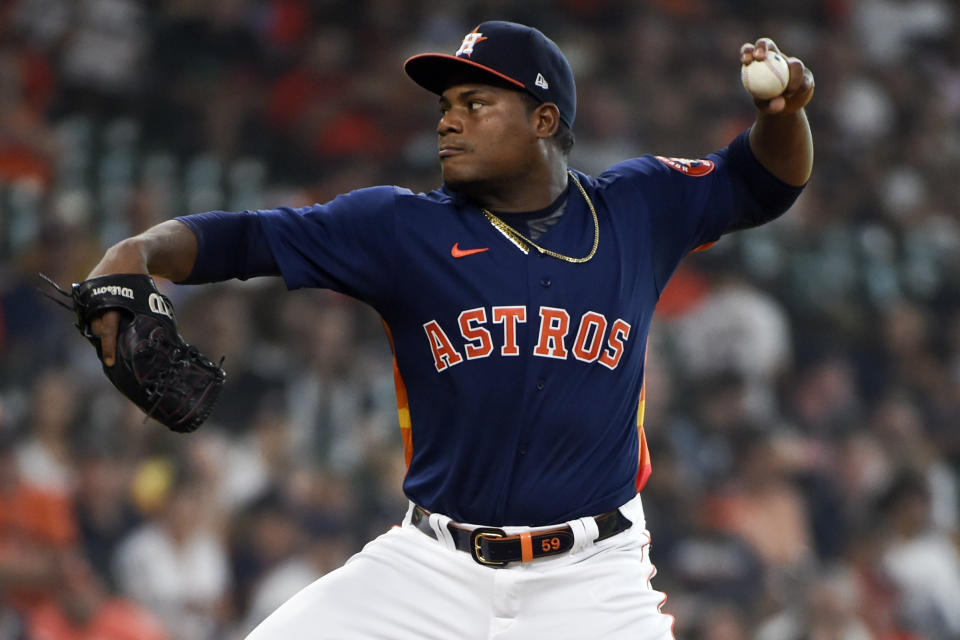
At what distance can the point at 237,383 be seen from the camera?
22.4 feet

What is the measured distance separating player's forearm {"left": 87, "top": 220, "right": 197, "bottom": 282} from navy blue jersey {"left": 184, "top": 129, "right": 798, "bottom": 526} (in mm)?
53

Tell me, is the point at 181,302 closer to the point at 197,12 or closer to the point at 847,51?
the point at 197,12

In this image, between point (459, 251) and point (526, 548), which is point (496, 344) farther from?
point (526, 548)

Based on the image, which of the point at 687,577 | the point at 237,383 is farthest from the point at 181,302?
the point at 687,577

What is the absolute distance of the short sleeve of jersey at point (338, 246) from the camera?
10.3ft

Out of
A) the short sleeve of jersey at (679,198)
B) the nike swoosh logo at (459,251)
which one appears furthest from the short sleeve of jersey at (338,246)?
the short sleeve of jersey at (679,198)

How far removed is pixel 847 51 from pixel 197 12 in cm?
530

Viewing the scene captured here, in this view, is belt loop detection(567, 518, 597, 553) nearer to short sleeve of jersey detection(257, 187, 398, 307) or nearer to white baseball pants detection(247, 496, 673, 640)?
white baseball pants detection(247, 496, 673, 640)

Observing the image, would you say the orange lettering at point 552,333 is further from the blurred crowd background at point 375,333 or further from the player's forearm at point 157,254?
the blurred crowd background at point 375,333

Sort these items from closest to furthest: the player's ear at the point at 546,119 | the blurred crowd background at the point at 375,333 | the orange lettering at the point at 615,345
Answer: the orange lettering at the point at 615,345, the player's ear at the point at 546,119, the blurred crowd background at the point at 375,333

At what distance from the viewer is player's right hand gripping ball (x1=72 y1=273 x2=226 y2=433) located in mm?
2701

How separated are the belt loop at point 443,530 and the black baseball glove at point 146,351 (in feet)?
2.10

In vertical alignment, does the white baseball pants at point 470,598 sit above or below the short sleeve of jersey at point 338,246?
below

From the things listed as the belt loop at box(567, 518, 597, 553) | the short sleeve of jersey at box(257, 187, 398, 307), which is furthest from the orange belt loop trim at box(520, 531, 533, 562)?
the short sleeve of jersey at box(257, 187, 398, 307)
